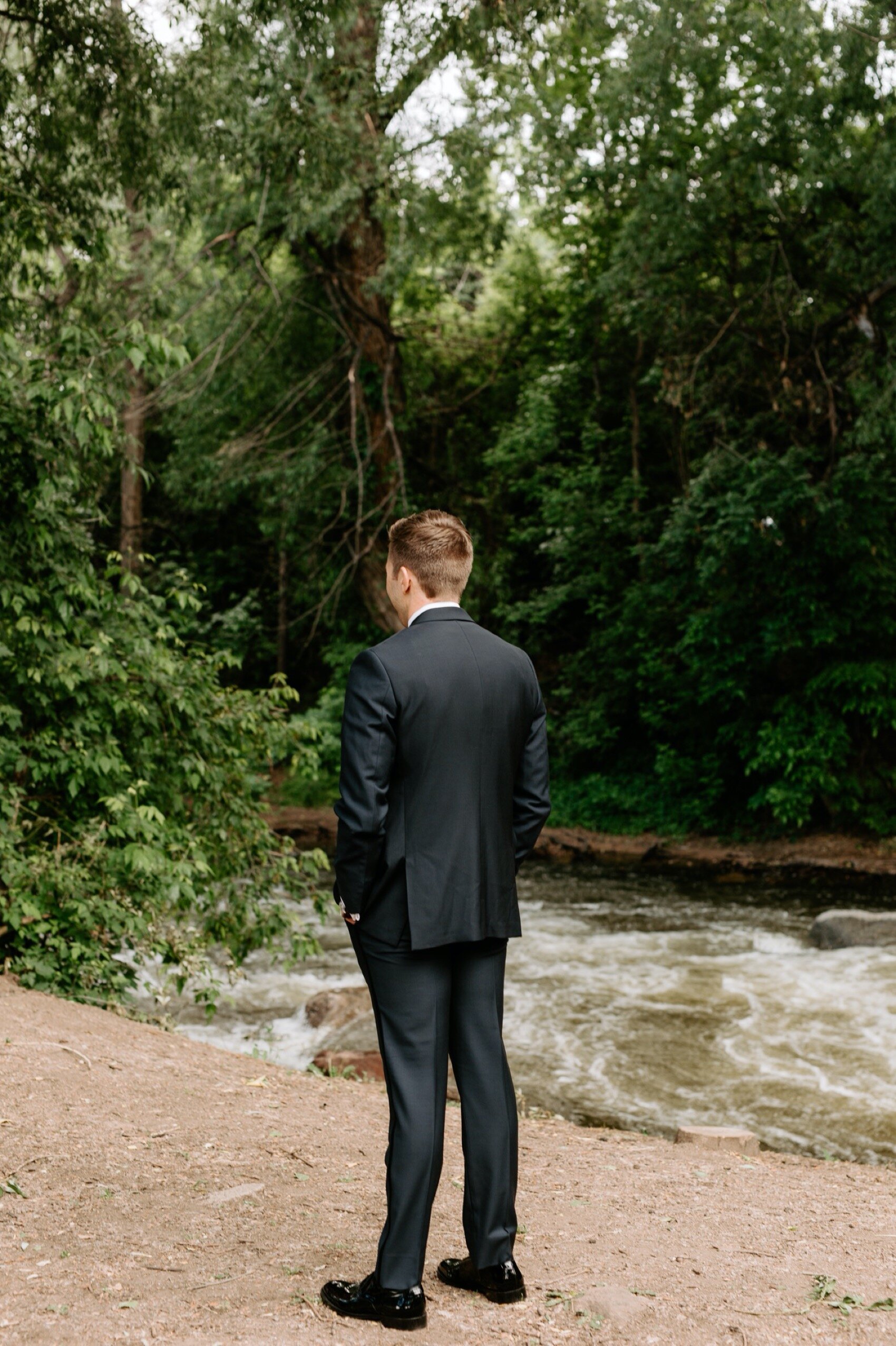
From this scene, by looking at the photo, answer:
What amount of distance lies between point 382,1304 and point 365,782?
1.36 metres

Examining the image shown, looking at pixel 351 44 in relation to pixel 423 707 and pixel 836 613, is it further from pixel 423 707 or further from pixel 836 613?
pixel 423 707

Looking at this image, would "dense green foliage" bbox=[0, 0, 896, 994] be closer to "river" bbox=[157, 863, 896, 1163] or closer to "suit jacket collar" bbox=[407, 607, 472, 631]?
"river" bbox=[157, 863, 896, 1163]

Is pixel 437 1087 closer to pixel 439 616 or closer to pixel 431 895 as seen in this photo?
pixel 431 895

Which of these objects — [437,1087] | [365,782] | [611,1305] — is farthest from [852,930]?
[365,782]

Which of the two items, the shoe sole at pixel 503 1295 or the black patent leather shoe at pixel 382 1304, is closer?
the black patent leather shoe at pixel 382 1304

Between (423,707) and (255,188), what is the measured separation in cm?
1075

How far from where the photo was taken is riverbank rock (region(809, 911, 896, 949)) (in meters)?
11.5

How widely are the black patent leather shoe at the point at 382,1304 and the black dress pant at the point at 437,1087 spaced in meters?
0.03

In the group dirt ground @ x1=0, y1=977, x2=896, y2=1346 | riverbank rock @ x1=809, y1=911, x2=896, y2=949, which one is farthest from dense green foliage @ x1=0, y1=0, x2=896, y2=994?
riverbank rock @ x1=809, y1=911, x2=896, y2=949

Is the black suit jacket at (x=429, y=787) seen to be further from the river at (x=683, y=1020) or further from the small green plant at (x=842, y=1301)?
the river at (x=683, y=1020)

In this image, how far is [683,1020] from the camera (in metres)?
9.28

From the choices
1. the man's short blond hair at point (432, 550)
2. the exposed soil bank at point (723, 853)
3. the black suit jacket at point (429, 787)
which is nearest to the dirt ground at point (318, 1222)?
the black suit jacket at point (429, 787)

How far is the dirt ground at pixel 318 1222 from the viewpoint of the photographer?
9.86 feet

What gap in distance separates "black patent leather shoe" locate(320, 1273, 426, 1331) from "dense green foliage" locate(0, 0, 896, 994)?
157 inches
